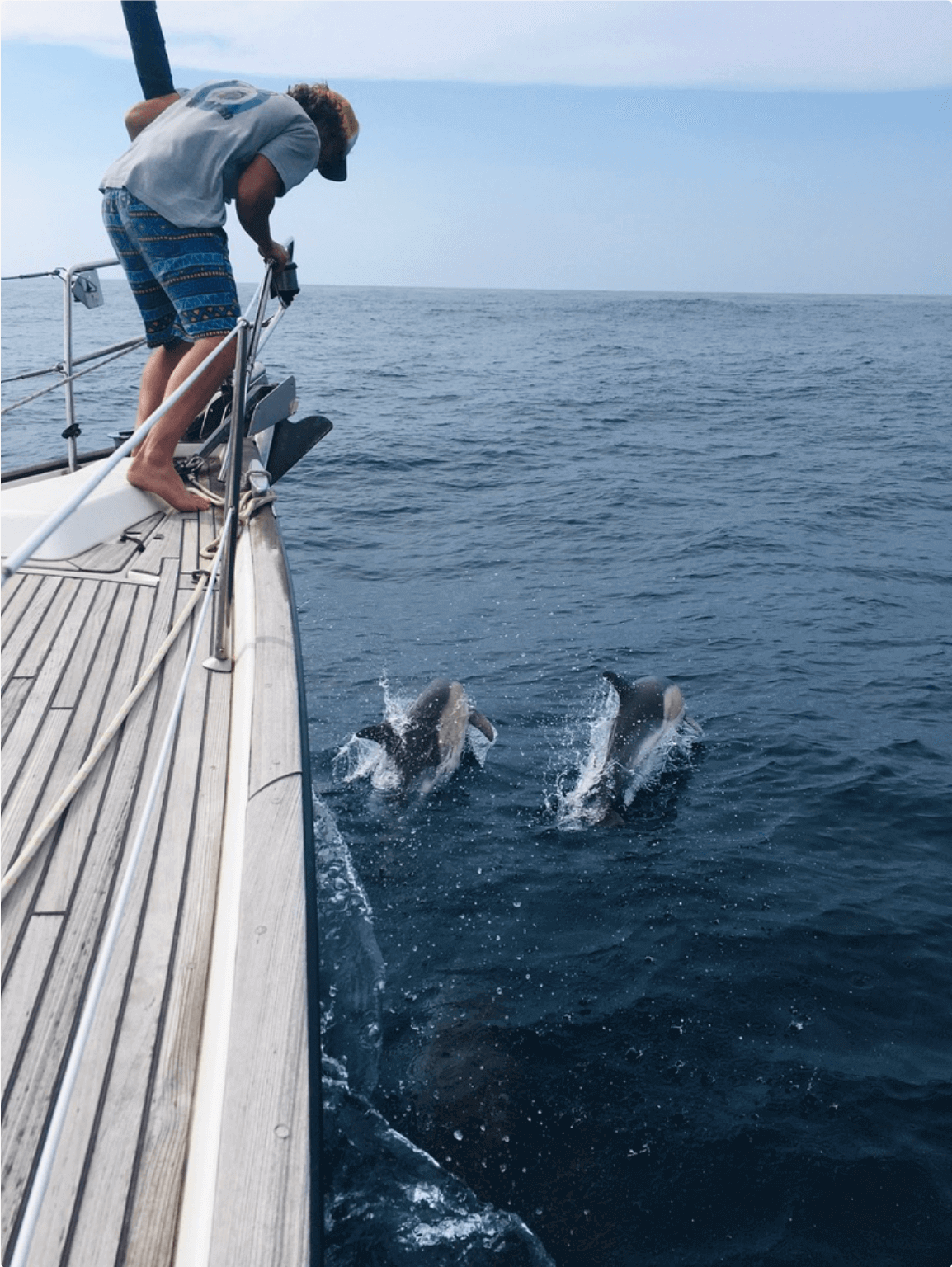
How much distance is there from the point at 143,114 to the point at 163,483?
2008 mm

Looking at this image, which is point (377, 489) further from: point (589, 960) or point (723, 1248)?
point (723, 1248)

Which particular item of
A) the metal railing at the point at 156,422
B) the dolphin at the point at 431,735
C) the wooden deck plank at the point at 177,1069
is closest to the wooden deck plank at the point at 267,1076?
the wooden deck plank at the point at 177,1069

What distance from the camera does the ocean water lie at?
3.80m

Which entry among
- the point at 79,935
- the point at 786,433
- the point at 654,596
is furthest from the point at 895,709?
the point at 786,433

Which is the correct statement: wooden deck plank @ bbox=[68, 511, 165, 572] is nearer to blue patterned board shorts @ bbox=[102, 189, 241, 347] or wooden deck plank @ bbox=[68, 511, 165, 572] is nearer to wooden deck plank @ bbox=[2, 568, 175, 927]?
wooden deck plank @ bbox=[2, 568, 175, 927]

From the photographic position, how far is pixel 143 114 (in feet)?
17.1

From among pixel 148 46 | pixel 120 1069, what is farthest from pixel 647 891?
pixel 148 46

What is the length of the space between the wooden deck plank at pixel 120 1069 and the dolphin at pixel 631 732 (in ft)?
13.9

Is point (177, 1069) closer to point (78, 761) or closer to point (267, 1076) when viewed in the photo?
point (267, 1076)

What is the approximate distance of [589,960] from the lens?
509cm

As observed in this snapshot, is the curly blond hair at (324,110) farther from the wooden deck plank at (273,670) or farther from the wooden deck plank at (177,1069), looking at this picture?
the wooden deck plank at (177,1069)

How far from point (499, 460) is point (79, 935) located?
1766 centimetres

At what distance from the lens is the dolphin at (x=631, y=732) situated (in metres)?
6.70

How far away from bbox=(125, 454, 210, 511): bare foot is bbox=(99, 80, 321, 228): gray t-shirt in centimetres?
Result: 132
